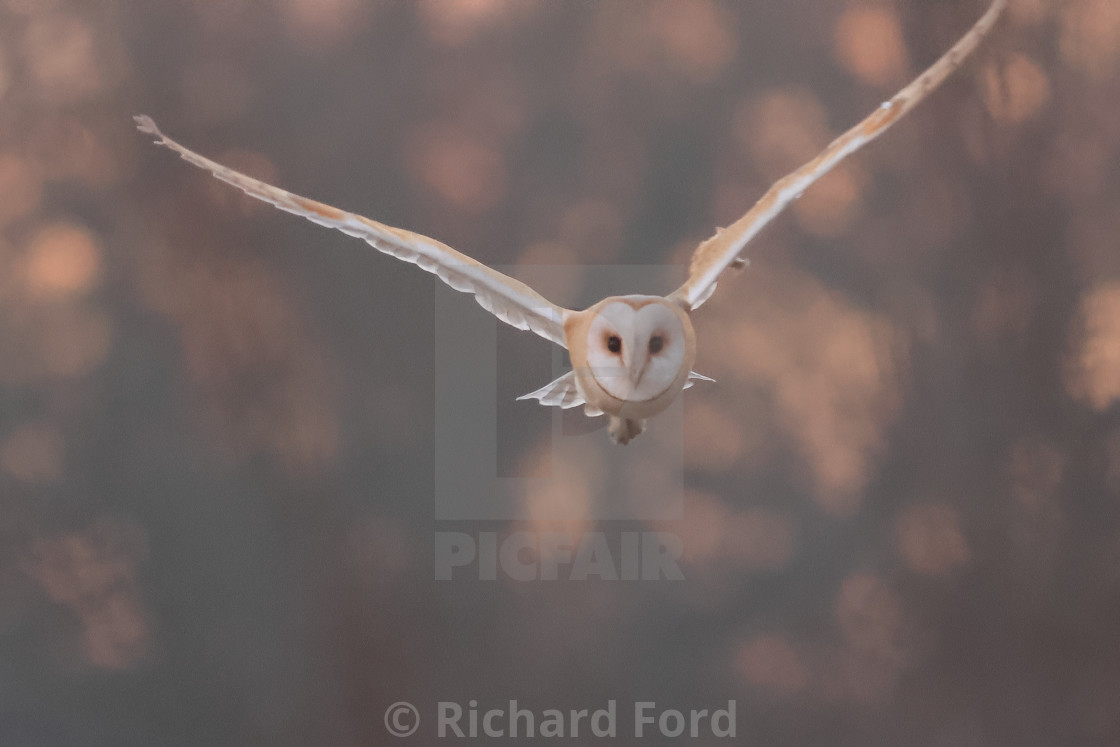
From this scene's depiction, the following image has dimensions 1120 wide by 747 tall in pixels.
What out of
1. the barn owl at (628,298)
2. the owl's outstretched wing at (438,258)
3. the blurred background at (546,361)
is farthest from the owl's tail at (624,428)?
the blurred background at (546,361)

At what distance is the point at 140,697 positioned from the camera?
195 cm

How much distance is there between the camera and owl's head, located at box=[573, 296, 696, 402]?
Result: 3.22ft

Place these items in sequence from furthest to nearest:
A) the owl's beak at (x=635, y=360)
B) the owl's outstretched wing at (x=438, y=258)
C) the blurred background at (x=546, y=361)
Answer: the blurred background at (x=546, y=361)
the owl's outstretched wing at (x=438, y=258)
the owl's beak at (x=635, y=360)

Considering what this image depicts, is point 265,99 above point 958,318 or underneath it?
above

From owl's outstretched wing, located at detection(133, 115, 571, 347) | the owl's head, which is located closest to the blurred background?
owl's outstretched wing, located at detection(133, 115, 571, 347)

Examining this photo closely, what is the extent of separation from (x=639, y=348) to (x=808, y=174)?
0.30 m

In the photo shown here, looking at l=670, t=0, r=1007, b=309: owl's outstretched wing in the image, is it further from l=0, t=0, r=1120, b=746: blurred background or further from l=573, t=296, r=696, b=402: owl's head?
l=0, t=0, r=1120, b=746: blurred background

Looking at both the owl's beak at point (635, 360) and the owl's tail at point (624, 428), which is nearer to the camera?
the owl's beak at point (635, 360)

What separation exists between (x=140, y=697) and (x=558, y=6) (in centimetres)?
152

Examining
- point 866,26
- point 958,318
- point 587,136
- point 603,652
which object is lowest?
point 603,652

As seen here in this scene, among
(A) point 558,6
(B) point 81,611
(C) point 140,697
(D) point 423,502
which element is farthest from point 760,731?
(A) point 558,6

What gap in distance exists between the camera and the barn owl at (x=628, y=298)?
995 millimetres

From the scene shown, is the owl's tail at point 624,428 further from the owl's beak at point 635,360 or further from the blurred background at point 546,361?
the blurred background at point 546,361

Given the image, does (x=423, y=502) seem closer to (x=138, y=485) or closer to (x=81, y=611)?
(x=138, y=485)
